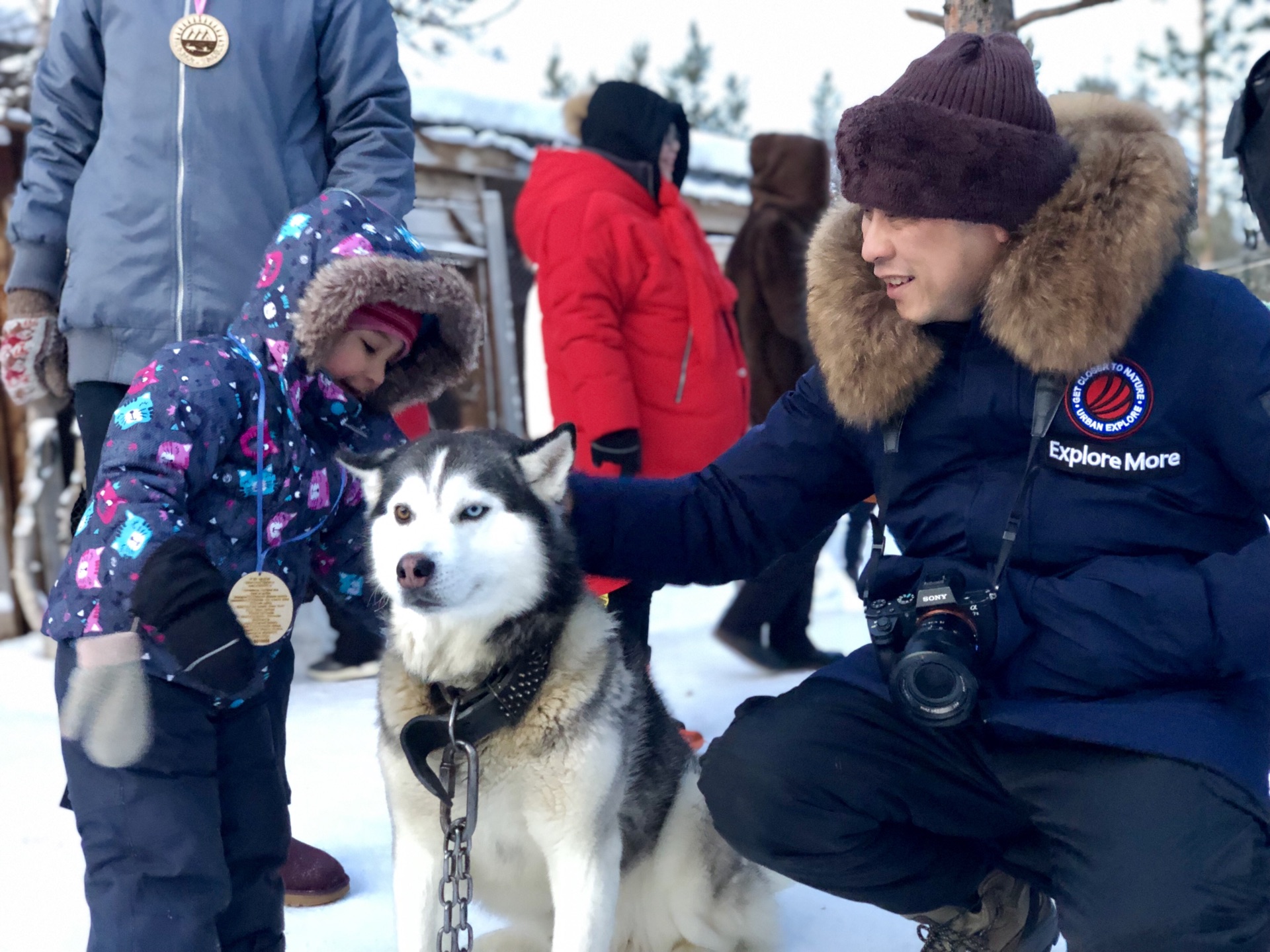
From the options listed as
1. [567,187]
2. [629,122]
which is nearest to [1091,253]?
[567,187]

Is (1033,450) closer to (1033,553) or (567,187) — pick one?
(1033,553)

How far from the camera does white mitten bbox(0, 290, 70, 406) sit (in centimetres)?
246

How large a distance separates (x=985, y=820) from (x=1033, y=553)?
0.49 m

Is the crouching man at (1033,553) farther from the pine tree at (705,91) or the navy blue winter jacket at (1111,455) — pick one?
the pine tree at (705,91)

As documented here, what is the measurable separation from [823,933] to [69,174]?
7.68 ft

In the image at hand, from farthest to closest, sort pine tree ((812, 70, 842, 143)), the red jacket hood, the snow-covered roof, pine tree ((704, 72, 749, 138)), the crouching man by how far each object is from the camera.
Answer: pine tree ((812, 70, 842, 143)) < pine tree ((704, 72, 749, 138)) < the snow-covered roof < the red jacket hood < the crouching man

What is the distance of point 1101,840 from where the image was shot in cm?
179

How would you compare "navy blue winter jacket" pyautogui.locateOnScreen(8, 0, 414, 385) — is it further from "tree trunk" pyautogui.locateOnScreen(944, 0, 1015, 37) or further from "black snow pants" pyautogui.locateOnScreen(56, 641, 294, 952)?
"tree trunk" pyautogui.locateOnScreen(944, 0, 1015, 37)

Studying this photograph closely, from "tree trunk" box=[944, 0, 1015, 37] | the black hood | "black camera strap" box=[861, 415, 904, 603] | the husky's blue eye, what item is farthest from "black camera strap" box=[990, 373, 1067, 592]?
the black hood

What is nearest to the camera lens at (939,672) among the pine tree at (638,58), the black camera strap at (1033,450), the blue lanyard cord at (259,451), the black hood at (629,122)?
the black camera strap at (1033,450)

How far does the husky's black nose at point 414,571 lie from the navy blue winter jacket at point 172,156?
91cm

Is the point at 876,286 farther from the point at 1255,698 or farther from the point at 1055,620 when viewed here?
the point at 1255,698

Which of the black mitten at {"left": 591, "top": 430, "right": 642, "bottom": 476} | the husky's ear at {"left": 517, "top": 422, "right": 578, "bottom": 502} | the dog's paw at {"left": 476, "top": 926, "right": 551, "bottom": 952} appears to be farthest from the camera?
the black mitten at {"left": 591, "top": 430, "right": 642, "bottom": 476}

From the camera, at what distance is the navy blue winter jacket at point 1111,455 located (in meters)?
1.80
